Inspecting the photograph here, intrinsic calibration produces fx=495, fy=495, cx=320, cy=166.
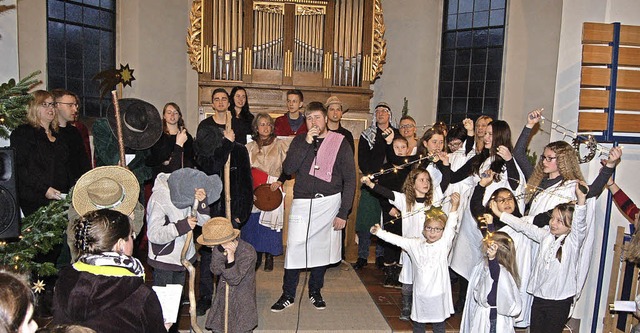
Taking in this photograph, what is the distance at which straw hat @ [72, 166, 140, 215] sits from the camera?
117 inches

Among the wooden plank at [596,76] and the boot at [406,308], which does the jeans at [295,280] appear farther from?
the wooden plank at [596,76]

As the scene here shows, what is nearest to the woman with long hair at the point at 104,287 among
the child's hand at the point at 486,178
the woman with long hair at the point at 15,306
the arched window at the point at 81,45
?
the woman with long hair at the point at 15,306

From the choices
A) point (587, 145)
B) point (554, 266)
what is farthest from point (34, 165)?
point (587, 145)

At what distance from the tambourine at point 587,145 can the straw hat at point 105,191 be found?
357 centimetres

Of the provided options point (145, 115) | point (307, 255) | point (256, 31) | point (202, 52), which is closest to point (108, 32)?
point (202, 52)

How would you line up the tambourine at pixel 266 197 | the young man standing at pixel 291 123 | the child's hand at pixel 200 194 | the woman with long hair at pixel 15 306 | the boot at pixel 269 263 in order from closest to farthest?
1. the woman with long hair at pixel 15 306
2. the child's hand at pixel 200 194
3. the tambourine at pixel 266 197
4. the boot at pixel 269 263
5. the young man standing at pixel 291 123

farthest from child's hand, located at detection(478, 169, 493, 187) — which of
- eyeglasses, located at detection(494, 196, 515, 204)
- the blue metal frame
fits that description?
the blue metal frame

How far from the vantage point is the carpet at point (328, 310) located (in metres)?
4.27

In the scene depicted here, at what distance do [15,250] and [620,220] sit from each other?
16.4ft

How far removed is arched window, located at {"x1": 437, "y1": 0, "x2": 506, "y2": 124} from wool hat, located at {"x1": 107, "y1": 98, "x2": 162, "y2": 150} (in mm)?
6136

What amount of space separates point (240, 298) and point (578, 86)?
3564 millimetres

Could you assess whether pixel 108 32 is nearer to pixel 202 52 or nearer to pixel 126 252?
pixel 202 52

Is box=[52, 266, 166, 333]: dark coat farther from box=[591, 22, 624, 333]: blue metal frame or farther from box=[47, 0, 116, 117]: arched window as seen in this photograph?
box=[47, 0, 116, 117]: arched window

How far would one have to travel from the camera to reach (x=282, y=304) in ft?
14.8
